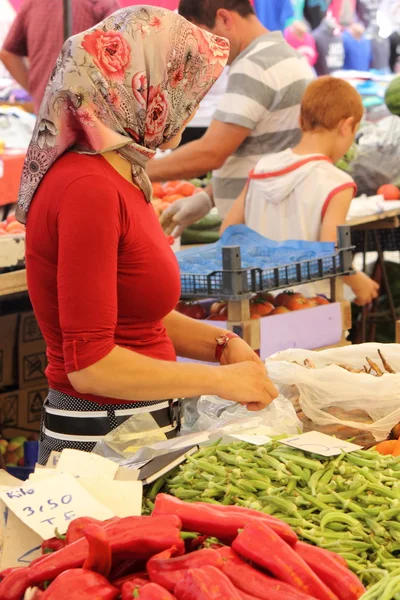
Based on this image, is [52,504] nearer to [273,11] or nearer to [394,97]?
[394,97]

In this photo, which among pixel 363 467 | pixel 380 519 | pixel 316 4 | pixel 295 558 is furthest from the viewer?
pixel 316 4

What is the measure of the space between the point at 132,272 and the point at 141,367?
22 centimetres

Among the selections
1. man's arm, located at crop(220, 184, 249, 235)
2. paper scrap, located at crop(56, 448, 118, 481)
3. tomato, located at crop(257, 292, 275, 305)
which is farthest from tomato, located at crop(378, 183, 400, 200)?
paper scrap, located at crop(56, 448, 118, 481)

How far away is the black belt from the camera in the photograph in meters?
2.12

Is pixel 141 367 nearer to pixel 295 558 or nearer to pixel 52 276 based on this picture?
pixel 52 276

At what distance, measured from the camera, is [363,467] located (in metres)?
1.75

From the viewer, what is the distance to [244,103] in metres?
4.15

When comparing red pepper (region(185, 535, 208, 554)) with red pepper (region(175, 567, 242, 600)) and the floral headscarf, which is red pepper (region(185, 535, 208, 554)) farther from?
the floral headscarf

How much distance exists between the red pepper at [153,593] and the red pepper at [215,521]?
18cm

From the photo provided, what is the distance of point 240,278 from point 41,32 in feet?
10.00

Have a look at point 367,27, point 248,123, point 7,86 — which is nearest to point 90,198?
point 248,123

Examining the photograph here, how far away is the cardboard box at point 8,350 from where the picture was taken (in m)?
4.09

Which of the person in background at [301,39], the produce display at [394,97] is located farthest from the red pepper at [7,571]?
the person in background at [301,39]

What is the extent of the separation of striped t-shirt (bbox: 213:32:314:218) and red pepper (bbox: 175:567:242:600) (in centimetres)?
321
